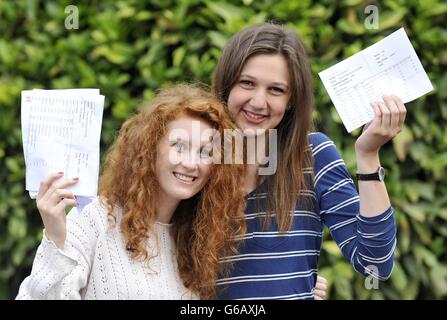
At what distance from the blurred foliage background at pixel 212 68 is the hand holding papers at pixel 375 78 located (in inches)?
65.5

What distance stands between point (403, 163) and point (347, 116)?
193 cm

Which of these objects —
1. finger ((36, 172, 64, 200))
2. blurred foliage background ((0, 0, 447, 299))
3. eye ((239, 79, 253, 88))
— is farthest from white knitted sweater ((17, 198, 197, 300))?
blurred foliage background ((0, 0, 447, 299))

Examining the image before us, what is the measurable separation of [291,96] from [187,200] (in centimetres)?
54

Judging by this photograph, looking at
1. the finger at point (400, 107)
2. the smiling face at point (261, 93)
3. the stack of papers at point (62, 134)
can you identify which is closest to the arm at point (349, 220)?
the smiling face at point (261, 93)

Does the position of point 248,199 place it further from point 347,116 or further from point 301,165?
point 347,116

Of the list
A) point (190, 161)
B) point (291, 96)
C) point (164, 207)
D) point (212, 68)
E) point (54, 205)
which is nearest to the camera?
point (54, 205)

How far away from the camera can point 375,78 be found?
258 cm

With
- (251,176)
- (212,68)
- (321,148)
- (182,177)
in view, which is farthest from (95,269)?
(212,68)

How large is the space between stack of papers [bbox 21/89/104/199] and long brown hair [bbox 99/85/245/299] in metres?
0.25

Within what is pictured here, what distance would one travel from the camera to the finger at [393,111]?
2510 millimetres

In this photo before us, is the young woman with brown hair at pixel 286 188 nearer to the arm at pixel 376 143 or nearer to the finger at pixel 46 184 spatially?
the arm at pixel 376 143

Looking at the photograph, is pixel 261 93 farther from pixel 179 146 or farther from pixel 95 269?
pixel 95 269

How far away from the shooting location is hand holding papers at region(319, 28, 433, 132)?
2561 mm
